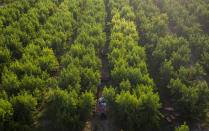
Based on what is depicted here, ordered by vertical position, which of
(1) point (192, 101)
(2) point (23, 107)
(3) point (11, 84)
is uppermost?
(3) point (11, 84)

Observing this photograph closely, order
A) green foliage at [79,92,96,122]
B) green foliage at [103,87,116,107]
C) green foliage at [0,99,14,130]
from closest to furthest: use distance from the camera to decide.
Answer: green foliage at [0,99,14,130]
green foliage at [79,92,96,122]
green foliage at [103,87,116,107]

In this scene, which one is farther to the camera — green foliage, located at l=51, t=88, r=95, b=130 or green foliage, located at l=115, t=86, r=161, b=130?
green foliage, located at l=115, t=86, r=161, b=130

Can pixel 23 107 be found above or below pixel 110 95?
below

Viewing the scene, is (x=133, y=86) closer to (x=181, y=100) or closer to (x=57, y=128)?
(x=181, y=100)

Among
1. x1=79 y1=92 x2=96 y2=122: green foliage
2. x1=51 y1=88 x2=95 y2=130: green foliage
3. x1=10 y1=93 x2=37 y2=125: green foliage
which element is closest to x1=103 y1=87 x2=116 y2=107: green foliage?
x1=79 y1=92 x2=96 y2=122: green foliage

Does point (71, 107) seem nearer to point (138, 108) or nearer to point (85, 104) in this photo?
point (85, 104)

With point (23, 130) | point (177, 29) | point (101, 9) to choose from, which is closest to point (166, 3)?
point (177, 29)

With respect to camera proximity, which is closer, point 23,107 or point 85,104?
point 23,107

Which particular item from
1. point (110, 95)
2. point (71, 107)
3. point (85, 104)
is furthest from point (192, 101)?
point (71, 107)

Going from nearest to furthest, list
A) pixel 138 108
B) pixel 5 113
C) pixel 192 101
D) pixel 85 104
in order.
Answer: pixel 5 113 < pixel 138 108 < pixel 85 104 < pixel 192 101

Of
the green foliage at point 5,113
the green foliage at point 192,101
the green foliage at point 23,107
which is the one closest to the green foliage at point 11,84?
the green foliage at point 23,107

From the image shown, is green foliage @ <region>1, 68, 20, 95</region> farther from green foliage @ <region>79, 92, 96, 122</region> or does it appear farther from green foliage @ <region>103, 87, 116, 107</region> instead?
green foliage @ <region>103, 87, 116, 107</region>
